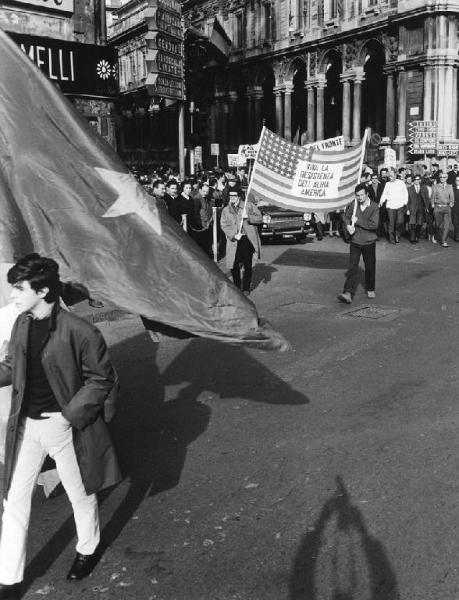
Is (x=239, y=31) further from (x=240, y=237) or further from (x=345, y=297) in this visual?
(x=345, y=297)

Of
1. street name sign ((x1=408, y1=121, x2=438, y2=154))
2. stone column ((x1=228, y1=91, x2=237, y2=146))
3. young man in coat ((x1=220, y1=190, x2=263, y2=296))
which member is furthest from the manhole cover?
stone column ((x1=228, y1=91, x2=237, y2=146))

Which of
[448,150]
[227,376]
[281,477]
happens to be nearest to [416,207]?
[448,150]

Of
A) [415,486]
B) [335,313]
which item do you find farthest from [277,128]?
[415,486]

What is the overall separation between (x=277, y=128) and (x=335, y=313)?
140ft

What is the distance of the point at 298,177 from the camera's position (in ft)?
43.9

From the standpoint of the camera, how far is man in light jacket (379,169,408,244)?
20.5 meters

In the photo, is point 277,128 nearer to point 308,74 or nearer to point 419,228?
point 308,74

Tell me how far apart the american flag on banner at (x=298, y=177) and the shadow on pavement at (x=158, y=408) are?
4.56m

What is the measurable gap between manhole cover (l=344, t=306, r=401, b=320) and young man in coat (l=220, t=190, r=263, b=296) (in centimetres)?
230

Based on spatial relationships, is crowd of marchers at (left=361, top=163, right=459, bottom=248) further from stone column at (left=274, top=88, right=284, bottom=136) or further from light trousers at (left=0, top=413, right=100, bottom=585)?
stone column at (left=274, top=88, right=284, bottom=136)

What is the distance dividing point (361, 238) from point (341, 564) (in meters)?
8.32

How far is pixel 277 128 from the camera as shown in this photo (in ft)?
171

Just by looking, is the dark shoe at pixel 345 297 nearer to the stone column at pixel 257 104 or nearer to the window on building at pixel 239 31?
the stone column at pixel 257 104

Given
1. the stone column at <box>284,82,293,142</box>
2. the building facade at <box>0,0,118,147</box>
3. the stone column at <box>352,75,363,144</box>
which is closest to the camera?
the building facade at <box>0,0,118,147</box>
